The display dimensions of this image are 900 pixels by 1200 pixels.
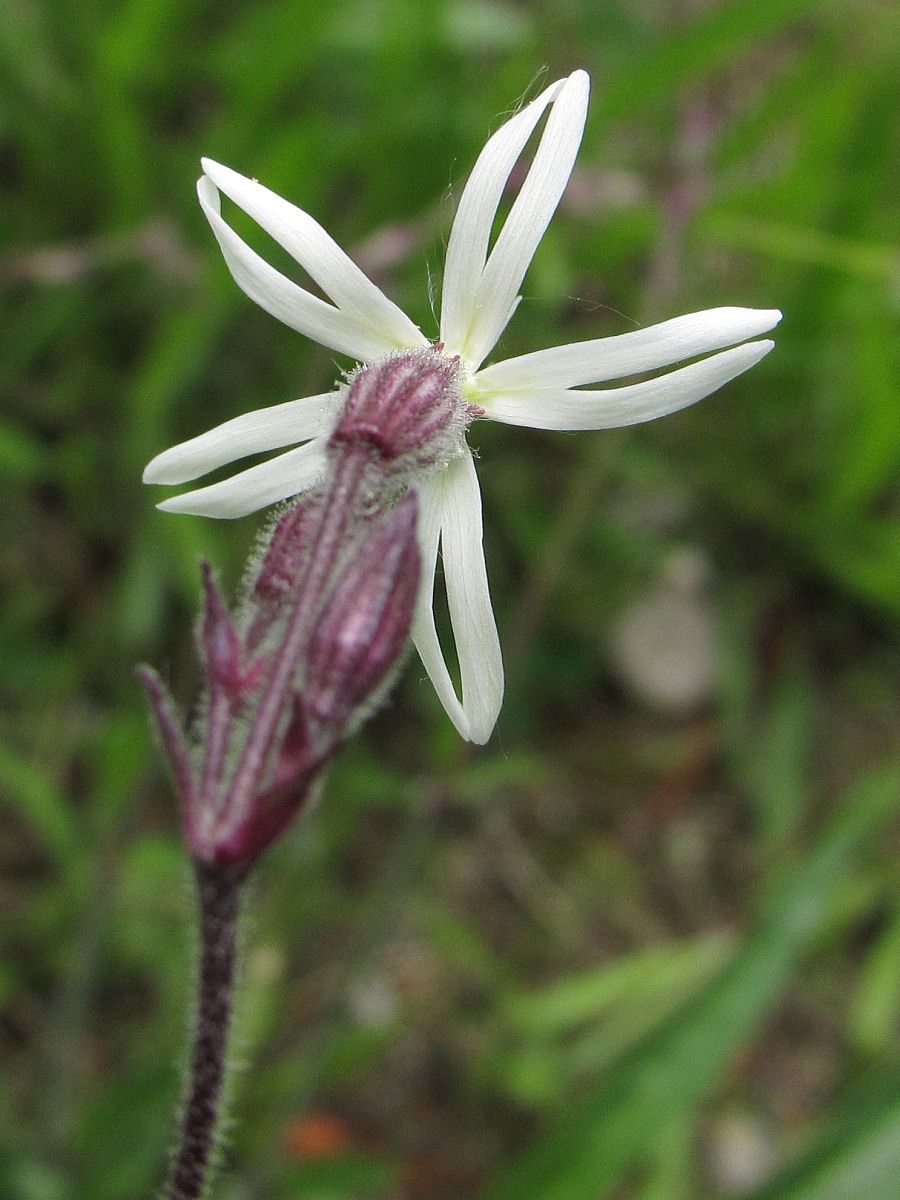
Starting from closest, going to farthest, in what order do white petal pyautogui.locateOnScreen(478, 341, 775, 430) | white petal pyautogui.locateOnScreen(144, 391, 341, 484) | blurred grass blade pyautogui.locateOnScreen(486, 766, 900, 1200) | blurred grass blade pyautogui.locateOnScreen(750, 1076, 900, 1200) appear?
white petal pyautogui.locateOnScreen(478, 341, 775, 430) < white petal pyautogui.locateOnScreen(144, 391, 341, 484) < blurred grass blade pyautogui.locateOnScreen(750, 1076, 900, 1200) < blurred grass blade pyautogui.locateOnScreen(486, 766, 900, 1200)

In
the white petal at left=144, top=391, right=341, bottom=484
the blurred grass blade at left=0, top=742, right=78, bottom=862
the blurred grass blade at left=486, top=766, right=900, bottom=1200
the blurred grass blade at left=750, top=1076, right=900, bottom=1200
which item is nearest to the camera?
the white petal at left=144, top=391, right=341, bottom=484

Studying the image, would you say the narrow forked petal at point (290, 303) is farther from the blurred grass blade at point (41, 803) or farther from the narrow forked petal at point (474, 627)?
the blurred grass blade at point (41, 803)

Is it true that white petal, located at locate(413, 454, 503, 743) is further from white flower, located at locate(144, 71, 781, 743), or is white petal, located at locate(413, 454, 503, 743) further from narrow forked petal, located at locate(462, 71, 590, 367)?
narrow forked petal, located at locate(462, 71, 590, 367)

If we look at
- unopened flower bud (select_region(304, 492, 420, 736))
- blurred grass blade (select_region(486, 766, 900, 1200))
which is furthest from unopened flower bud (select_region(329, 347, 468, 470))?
blurred grass blade (select_region(486, 766, 900, 1200))

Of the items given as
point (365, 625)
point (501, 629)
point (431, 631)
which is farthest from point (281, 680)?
point (501, 629)

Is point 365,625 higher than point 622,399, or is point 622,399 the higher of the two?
point 622,399

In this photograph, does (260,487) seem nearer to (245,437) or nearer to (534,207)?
(245,437)

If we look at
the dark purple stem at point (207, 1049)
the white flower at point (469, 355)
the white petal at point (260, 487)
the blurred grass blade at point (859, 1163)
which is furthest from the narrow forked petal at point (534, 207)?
the blurred grass blade at point (859, 1163)
